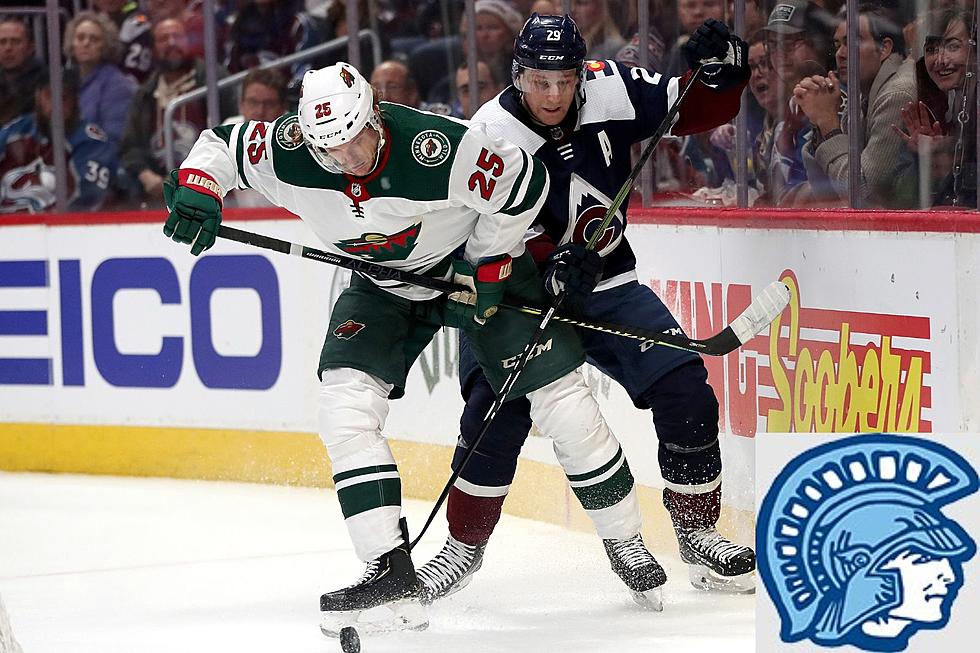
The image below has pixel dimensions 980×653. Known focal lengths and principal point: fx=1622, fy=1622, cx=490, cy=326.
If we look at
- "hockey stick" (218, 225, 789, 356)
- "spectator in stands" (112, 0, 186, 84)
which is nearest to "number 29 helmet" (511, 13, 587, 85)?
"hockey stick" (218, 225, 789, 356)

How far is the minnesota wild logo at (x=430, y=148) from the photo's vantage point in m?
3.34

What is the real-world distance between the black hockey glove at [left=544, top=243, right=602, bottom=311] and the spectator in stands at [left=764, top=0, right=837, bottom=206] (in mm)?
721

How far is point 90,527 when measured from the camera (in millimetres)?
5145

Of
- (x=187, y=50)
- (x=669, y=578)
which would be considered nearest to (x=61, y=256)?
(x=187, y=50)

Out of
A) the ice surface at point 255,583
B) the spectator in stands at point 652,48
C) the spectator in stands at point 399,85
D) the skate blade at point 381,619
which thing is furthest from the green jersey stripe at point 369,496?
the spectator in stands at point 399,85

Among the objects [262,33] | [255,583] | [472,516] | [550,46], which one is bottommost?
[255,583]

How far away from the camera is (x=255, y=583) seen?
13.9 ft

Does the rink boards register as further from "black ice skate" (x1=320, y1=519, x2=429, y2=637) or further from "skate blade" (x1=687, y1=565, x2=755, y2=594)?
"black ice skate" (x1=320, y1=519, x2=429, y2=637)

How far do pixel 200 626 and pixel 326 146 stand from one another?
121cm

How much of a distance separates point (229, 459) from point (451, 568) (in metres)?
2.18

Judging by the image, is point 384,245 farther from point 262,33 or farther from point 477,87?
point 262,33

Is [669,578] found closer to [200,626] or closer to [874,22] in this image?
[200,626]

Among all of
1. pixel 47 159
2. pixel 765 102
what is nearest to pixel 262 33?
pixel 47 159

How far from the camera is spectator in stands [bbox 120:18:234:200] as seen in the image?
610 cm
